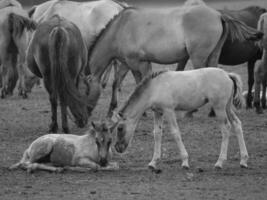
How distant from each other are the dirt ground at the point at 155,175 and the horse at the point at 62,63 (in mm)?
581

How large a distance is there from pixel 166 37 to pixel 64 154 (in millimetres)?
5030

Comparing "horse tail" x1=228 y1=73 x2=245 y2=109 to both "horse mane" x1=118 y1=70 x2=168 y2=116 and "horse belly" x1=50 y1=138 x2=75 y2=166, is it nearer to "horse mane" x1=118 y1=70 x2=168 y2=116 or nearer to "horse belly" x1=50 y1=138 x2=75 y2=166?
"horse mane" x1=118 y1=70 x2=168 y2=116

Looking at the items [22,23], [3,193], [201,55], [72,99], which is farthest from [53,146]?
[22,23]

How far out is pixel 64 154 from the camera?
32.9ft

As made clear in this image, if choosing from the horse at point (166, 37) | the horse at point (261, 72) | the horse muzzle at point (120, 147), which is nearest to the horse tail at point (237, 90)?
the horse muzzle at point (120, 147)

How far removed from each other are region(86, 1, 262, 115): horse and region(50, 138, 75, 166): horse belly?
13.4ft

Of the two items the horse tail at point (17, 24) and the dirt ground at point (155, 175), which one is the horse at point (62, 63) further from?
the horse tail at point (17, 24)

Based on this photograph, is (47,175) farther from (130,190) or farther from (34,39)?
(34,39)

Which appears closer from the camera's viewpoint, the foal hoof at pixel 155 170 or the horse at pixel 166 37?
the foal hoof at pixel 155 170

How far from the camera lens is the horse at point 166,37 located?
47.5 ft

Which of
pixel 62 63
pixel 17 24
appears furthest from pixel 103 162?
pixel 17 24

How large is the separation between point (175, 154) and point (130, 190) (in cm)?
241

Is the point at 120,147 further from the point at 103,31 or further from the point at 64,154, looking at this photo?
the point at 103,31

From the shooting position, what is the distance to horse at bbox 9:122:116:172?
9.97m
